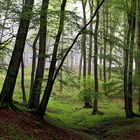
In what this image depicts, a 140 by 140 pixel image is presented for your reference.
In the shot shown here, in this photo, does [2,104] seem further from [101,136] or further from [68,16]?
[101,136]

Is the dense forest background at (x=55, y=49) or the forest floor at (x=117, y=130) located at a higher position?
the dense forest background at (x=55, y=49)

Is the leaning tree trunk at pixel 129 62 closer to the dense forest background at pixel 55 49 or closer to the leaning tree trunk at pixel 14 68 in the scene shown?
the dense forest background at pixel 55 49

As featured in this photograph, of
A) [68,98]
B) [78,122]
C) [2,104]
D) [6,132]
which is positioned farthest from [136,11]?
[68,98]

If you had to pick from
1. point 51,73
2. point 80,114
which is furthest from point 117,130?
point 80,114

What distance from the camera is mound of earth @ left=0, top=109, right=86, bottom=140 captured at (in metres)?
13.6

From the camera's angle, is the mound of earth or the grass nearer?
the mound of earth

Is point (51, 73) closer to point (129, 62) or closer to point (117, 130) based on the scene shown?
point (117, 130)

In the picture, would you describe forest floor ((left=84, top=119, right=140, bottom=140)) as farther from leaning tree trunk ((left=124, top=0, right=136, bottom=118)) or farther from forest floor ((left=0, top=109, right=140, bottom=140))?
leaning tree trunk ((left=124, top=0, right=136, bottom=118))

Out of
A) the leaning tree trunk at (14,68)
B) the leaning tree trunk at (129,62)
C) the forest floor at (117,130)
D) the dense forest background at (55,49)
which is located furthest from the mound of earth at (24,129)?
the leaning tree trunk at (129,62)

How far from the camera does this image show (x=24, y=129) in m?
14.9

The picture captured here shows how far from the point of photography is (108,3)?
28.1 m

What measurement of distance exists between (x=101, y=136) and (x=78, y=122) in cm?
670

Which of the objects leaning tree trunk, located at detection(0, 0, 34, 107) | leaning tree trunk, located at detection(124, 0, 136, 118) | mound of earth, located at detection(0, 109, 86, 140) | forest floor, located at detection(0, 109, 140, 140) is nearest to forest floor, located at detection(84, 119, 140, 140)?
forest floor, located at detection(0, 109, 140, 140)

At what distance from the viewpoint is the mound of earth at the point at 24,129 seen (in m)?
13.6
